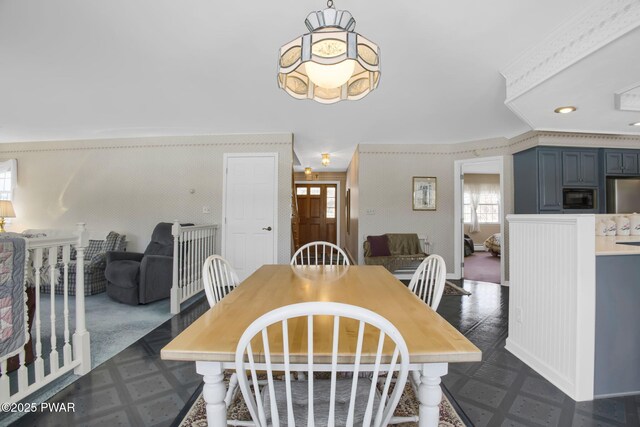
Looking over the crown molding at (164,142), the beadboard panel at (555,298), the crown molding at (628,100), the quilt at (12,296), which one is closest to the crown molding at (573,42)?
the crown molding at (628,100)

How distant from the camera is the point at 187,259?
337cm

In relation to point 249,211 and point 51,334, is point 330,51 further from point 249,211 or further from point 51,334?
point 249,211

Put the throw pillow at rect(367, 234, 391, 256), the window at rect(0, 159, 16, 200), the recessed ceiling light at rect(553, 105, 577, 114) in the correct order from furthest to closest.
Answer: the window at rect(0, 159, 16, 200) < the throw pillow at rect(367, 234, 391, 256) < the recessed ceiling light at rect(553, 105, 577, 114)

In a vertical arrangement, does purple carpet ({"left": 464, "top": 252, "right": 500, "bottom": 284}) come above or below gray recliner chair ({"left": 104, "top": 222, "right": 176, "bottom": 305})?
below

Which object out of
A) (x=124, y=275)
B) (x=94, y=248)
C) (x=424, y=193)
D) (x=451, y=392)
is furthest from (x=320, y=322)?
(x=94, y=248)

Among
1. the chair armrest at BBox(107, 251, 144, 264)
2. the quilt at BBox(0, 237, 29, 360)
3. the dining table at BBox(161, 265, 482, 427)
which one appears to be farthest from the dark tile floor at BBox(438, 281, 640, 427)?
the chair armrest at BBox(107, 251, 144, 264)

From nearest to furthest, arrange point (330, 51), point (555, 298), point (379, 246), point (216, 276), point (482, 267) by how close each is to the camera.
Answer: point (330, 51) → point (216, 276) → point (555, 298) → point (379, 246) → point (482, 267)

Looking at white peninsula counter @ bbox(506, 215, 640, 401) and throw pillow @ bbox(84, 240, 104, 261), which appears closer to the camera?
white peninsula counter @ bbox(506, 215, 640, 401)

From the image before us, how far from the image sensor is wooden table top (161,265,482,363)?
820 mm

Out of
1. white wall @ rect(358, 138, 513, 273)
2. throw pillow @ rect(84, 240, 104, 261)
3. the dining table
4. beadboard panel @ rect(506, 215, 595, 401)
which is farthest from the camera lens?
white wall @ rect(358, 138, 513, 273)

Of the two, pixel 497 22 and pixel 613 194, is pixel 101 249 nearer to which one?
pixel 497 22

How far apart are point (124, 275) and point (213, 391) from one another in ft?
10.0

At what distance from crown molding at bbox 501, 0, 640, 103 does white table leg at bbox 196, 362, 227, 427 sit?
8.22 ft

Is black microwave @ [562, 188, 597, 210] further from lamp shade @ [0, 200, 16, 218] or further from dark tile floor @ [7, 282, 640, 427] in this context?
lamp shade @ [0, 200, 16, 218]
